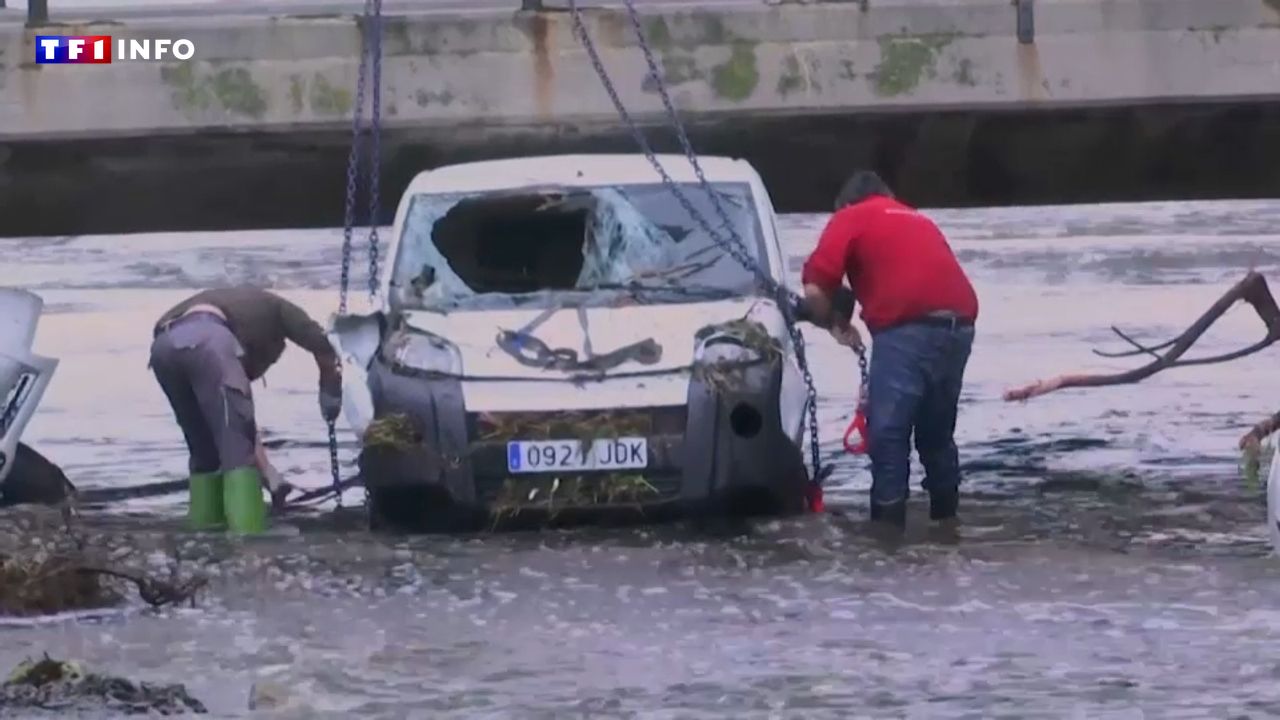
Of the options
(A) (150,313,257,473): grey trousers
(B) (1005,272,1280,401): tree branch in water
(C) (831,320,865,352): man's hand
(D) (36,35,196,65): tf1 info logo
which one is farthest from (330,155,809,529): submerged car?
(D) (36,35,196,65): tf1 info logo

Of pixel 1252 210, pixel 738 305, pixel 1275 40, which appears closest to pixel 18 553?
pixel 738 305

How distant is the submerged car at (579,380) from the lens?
11398 mm

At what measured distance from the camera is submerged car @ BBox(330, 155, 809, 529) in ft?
37.4

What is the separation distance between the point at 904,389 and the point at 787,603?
6.32 ft

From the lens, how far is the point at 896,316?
11.8 m

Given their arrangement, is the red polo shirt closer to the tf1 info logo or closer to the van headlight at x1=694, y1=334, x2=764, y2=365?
the van headlight at x1=694, y1=334, x2=764, y2=365

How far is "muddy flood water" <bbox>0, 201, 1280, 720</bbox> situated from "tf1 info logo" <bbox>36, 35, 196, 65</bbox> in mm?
2175

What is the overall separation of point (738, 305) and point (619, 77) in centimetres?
270

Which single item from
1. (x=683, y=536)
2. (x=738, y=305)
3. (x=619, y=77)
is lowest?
(x=683, y=536)

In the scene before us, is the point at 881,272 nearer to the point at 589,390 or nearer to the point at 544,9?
the point at 589,390

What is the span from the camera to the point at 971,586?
1040 centimetres

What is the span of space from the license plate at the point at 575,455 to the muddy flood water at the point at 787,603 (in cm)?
34

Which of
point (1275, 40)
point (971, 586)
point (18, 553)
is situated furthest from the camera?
point (1275, 40)

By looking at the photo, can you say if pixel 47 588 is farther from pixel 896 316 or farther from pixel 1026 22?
pixel 1026 22
